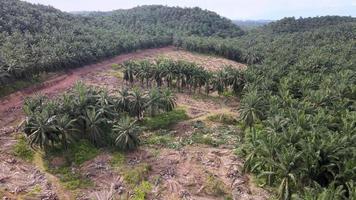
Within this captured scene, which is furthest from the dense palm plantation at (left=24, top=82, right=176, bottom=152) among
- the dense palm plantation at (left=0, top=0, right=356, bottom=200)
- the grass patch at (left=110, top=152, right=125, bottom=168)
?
the grass patch at (left=110, top=152, right=125, bottom=168)

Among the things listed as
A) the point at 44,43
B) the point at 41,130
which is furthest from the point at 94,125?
the point at 44,43

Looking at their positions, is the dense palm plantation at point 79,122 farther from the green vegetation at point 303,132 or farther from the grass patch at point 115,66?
the grass patch at point 115,66

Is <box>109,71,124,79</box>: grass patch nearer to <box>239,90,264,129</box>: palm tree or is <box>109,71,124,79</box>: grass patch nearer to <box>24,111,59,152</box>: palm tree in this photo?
<box>239,90,264,129</box>: palm tree

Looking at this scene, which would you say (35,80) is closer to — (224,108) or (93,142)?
(93,142)

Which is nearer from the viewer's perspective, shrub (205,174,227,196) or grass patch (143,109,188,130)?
shrub (205,174,227,196)

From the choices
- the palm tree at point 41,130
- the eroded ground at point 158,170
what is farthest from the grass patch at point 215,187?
the palm tree at point 41,130

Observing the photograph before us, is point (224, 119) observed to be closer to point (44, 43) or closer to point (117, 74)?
point (117, 74)
